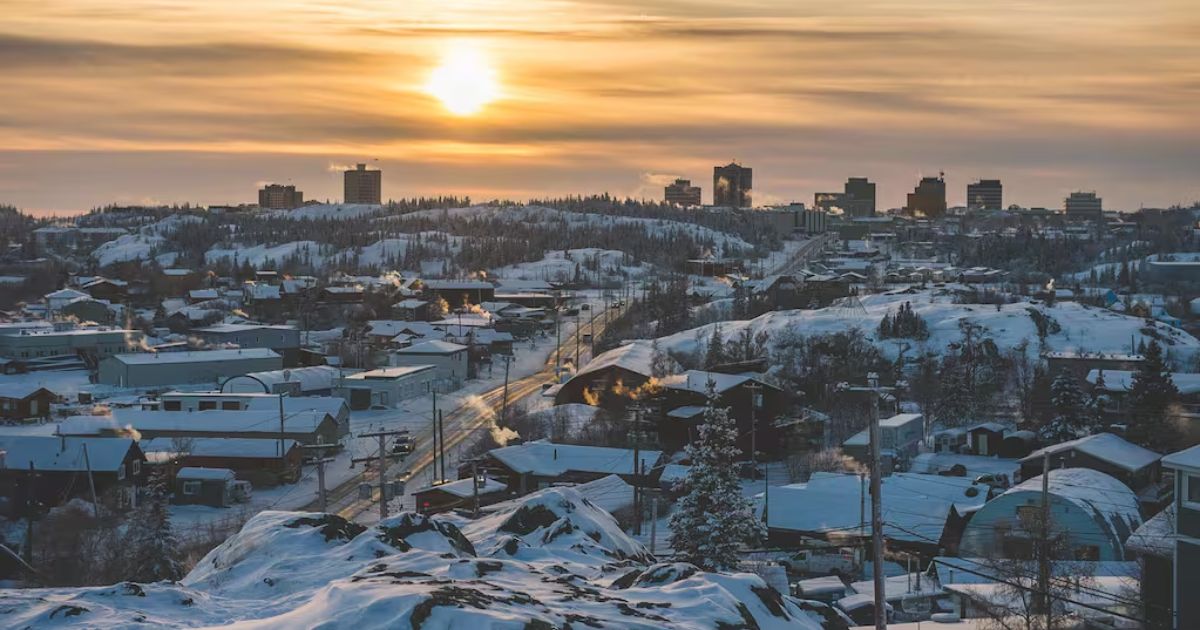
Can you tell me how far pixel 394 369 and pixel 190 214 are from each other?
5150 inches

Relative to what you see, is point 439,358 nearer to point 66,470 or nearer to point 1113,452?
point 66,470

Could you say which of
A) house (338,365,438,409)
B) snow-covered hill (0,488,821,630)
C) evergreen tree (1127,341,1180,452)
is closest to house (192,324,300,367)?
house (338,365,438,409)

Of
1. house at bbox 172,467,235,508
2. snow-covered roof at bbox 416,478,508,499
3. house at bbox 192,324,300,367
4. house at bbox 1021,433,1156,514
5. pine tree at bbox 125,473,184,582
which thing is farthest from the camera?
house at bbox 192,324,300,367

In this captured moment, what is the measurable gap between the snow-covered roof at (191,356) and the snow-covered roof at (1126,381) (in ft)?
73.0

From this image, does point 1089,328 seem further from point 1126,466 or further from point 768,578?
point 768,578

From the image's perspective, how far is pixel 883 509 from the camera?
61.2 feet

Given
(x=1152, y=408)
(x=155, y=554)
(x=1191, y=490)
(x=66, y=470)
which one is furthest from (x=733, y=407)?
(x=1191, y=490)

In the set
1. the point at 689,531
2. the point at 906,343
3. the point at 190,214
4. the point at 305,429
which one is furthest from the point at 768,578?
the point at 190,214

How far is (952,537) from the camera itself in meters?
17.8

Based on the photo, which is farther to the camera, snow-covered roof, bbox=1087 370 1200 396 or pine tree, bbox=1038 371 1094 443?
snow-covered roof, bbox=1087 370 1200 396

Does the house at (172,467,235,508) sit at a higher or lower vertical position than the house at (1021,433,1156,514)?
lower

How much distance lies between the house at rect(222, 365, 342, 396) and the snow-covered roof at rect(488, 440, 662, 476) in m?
10.2

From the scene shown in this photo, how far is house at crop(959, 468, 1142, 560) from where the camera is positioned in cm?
1642

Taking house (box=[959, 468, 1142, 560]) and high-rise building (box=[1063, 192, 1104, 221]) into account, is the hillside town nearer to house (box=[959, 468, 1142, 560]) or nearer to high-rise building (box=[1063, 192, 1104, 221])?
house (box=[959, 468, 1142, 560])
